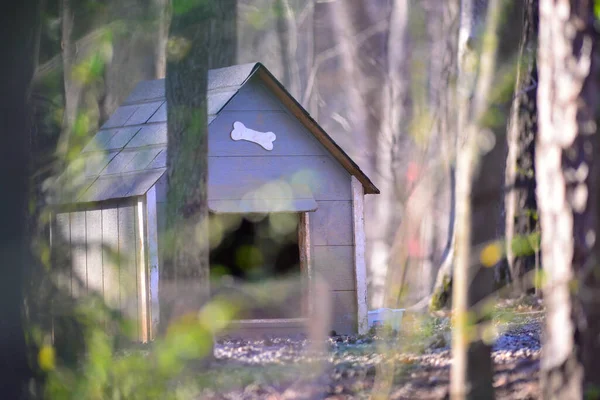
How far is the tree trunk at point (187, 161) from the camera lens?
5535mm

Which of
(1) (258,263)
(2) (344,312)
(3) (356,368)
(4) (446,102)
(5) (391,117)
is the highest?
(5) (391,117)

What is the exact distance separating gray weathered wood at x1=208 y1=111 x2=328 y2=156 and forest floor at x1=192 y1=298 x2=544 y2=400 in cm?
153

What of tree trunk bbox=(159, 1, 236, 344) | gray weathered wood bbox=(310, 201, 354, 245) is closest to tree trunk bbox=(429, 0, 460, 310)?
gray weathered wood bbox=(310, 201, 354, 245)

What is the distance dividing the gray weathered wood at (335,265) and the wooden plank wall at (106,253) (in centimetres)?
146

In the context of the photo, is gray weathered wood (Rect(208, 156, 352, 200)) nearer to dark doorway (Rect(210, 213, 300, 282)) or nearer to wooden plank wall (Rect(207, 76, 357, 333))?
wooden plank wall (Rect(207, 76, 357, 333))

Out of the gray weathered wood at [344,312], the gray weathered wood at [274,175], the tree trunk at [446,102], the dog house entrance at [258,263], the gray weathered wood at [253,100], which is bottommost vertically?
the gray weathered wood at [344,312]

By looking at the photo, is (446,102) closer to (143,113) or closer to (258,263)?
(258,263)

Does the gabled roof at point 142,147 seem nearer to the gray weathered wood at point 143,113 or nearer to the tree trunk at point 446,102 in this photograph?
the gray weathered wood at point 143,113

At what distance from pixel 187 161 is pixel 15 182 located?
4.18 feet

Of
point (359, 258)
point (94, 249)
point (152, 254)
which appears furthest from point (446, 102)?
point (152, 254)

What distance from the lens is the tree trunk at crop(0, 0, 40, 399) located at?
4.64m

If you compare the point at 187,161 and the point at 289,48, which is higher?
the point at 289,48

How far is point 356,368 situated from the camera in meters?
6.14

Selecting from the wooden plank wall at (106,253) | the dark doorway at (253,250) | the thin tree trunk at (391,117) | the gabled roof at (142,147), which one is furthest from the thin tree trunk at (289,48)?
the wooden plank wall at (106,253)
